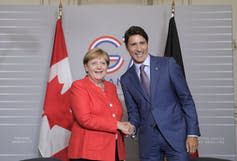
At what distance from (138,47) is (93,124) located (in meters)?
0.54

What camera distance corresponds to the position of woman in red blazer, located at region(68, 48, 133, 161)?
202cm

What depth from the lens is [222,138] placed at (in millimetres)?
2941

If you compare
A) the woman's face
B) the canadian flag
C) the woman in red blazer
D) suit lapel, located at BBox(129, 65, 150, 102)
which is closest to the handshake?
the woman in red blazer

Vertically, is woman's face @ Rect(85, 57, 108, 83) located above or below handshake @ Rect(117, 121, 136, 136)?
above

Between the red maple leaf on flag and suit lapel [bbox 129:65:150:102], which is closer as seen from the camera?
suit lapel [bbox 129:65:150:102]

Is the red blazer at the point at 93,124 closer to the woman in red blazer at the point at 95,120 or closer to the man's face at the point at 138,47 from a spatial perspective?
the woman in red blazer at the point at 95,120

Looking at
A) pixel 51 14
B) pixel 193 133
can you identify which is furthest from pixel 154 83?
pixel 51 14

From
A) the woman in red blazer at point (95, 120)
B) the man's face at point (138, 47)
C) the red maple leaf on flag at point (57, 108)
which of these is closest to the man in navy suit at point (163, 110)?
the man's face at point (138, 47)

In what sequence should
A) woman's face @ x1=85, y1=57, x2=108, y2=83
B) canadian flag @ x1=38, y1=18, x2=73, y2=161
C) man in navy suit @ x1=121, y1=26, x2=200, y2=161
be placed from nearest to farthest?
man in navy suit @ x1=121, y1=26, x2=200, y2=161 < woman's face @ x1=85, y1=57, x2=108, y2=83 < canadian flag @ x1=38, y1=18, x2=73, y2=161

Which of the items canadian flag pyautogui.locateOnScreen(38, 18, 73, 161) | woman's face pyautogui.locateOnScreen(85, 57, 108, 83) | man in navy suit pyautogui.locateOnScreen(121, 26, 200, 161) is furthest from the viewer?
canadian flag pyautogui.locateOnScreen(38, 18, 73, 161)

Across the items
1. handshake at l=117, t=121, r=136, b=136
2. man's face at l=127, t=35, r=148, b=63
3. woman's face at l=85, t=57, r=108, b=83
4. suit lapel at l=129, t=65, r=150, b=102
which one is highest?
man's face at l=127, t=35, r=148, b=63

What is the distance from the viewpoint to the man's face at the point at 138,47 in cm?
210

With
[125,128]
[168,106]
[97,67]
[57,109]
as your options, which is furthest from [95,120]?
[57,109]

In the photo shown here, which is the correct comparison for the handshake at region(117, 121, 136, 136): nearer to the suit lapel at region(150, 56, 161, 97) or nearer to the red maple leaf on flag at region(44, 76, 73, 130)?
the suit lapel at region(150, 56, 161, 97)
